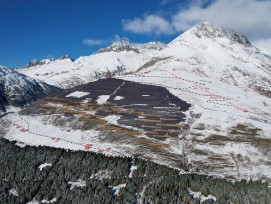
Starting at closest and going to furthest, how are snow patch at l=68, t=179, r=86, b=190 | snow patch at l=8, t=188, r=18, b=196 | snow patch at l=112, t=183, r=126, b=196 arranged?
snow patch at l=112, t=183, r=126, b=196 → snow patch at l=8, t=188, r=18, b=196 → snow patch at l=68, t=179, r=86, b=190

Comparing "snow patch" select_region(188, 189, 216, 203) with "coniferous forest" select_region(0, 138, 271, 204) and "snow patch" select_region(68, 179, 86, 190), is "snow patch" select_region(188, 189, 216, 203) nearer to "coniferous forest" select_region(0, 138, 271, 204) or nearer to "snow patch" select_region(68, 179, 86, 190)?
"coniferous forest" select_region(0, 138, 271, 204)

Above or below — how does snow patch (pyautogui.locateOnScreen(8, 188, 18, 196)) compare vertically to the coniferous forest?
below

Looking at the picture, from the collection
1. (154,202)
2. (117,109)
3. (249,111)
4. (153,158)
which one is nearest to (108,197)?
(154,202)

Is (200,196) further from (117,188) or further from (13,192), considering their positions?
(13,192)

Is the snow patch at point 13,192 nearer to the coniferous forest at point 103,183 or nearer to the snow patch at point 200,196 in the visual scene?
the coniferous forest at point 103,183

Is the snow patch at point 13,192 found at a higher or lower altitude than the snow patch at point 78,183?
lower

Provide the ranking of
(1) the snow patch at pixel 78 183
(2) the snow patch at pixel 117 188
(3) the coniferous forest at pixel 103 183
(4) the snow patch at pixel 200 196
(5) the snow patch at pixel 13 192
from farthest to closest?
(1) the snow patch at pixel 78 183 < (5) the snow patch at pixel 13 192 < (2) the snow patch at pixel 117 188 < (3) the coniferous forest at pixel 103 183 < (4) the snow patch at pixel 200 196

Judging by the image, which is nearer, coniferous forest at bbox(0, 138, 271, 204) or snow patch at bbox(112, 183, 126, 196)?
coniferous forest at bbox(0, 138, 271, 204)

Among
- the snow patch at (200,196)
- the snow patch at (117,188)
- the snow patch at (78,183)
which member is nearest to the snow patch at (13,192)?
the snow patch at (78,183)

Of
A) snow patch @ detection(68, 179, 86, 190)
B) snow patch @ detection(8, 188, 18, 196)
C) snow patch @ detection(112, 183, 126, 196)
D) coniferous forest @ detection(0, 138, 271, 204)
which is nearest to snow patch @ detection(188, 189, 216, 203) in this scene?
coniferous forest @ detection(0, 138, 271, 204)

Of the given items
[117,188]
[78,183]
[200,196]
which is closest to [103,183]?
[117,188]

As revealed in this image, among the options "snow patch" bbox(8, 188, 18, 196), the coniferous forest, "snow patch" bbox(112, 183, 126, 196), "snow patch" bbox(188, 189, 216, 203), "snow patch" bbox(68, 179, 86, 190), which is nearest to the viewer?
"snow patch" bbox(188, 189, 216, 203)

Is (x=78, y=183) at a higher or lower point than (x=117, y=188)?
lower
